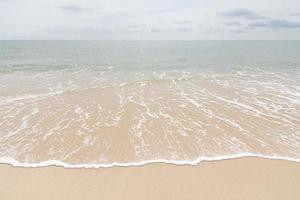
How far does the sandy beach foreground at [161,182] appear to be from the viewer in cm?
513

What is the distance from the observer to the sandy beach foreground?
513cm

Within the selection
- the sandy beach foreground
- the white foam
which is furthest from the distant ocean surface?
the sandy beach foreground

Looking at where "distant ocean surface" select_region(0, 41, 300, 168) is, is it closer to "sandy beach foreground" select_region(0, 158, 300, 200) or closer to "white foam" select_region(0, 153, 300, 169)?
"white foam" select_region(0, 153, 300, 169)

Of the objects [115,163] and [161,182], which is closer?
[161,182]

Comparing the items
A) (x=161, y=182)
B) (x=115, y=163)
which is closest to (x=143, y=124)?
(x=115, y=163)

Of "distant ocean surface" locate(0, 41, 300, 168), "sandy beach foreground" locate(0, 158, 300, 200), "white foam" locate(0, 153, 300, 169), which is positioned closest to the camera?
"sandy beach foreground" locate(0, 158, 300, 200)

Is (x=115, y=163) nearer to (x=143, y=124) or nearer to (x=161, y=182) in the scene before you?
(x=161, y=182)

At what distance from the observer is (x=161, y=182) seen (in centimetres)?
554

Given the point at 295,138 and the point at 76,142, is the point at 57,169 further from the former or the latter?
the point at 295,138

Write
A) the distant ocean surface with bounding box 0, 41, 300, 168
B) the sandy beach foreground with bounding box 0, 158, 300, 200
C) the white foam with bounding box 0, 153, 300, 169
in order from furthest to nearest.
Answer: the distant ocean surface with bounding box 0, 41, 300, 168, the white foam with bounding box 0, 153, 300, 169, the sandy beach foreground with bounding box 0, 158, 300, 200

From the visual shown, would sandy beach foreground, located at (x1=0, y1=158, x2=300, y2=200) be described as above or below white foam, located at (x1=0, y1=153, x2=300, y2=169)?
above

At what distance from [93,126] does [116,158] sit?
2.85 meters

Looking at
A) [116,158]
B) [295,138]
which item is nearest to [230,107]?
[295,138]

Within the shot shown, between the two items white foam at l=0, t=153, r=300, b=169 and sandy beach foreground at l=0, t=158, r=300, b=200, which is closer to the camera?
sandy beach foreground at l=0, t=158, r=300, b=200
